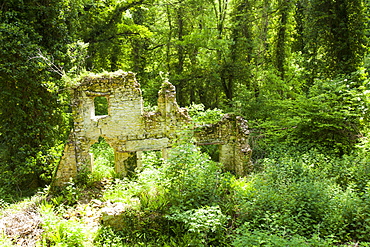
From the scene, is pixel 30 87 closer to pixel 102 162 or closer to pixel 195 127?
pixel 102 162

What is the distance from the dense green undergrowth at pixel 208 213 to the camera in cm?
529

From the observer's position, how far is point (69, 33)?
11.0 meters

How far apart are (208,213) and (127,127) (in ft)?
17.1

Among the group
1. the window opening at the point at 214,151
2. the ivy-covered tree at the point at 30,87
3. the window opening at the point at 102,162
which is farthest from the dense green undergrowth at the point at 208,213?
the window opening at the point at 214,151

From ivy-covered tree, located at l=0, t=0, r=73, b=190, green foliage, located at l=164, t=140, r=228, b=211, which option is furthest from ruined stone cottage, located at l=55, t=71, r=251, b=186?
green foliage, located at l=164, t=140, r=228, b=211

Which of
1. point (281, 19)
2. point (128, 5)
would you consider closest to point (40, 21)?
point (128, 5)

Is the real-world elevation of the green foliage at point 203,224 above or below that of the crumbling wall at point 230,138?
below

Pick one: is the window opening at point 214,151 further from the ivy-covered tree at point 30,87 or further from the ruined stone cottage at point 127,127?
the ivy-covered tree at point 30,87

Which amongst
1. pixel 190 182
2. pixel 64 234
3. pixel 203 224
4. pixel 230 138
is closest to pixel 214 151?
pixel 230 138

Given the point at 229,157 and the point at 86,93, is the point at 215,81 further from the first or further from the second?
the point at 86,93

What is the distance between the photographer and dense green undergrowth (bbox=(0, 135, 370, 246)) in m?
5.29

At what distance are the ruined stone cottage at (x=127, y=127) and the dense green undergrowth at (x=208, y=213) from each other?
6.78 feet

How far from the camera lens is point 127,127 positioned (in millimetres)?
9812

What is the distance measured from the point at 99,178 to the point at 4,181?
11.2 feet
